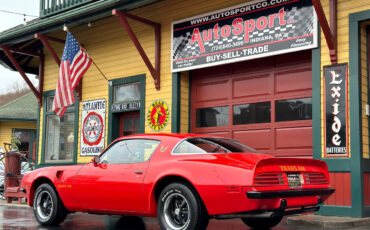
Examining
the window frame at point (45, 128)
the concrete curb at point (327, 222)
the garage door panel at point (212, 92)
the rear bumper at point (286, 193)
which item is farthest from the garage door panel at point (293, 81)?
the window frame at point (45, 128)

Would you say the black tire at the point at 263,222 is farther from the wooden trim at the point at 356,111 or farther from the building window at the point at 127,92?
the building window at the point at 127,92

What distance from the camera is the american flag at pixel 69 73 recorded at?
501 inches

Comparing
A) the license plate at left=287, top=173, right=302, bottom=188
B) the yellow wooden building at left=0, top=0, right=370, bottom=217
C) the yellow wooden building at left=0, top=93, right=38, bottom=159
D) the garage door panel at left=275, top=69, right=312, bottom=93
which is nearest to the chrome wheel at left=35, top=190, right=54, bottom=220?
the license plate at left=287, top=173, right=302, bottom=188

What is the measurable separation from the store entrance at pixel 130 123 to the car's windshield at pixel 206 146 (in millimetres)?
6606

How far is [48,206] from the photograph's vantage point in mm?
8039

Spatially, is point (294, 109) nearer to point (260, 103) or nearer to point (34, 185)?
point (260, 103)

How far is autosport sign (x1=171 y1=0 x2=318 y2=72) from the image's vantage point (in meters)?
9.66

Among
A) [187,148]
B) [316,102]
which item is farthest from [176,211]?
[316,102]

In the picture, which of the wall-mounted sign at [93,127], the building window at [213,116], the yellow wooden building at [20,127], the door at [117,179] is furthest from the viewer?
the yellow wooden building at [20,127]

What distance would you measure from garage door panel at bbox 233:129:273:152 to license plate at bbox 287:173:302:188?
439cm

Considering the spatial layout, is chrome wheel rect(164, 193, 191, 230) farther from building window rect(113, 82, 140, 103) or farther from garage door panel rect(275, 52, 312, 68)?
building window rect(113, 82, 140, 103)

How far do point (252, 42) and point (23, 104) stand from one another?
2246cm

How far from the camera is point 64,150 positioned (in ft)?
50.2

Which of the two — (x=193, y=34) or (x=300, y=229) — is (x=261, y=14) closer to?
(x=193, y=34)
